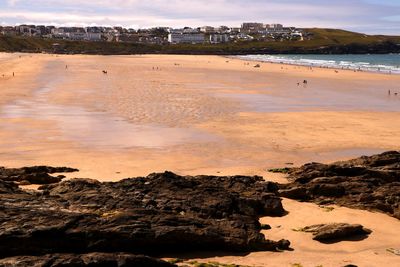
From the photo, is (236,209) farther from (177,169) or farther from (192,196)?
(177,169)

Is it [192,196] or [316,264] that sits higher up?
[192,196]

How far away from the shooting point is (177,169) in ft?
68.0

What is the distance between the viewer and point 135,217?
10.8 metres

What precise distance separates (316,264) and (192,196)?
3730mm

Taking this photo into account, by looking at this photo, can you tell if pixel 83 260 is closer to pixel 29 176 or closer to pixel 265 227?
pixel 265 227

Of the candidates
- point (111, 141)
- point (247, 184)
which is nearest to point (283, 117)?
point (111, 141)

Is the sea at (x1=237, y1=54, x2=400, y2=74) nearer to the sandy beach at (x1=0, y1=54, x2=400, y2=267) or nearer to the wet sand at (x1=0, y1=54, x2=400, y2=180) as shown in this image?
the wet sand at (x1=0, y1=54, x2=400, y2=180)

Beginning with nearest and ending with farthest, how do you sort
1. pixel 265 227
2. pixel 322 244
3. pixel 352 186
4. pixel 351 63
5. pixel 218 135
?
pixel 322 244 → pixel 265 227 → pixel 352 186 → pixel 218 135 → pixel 351 63

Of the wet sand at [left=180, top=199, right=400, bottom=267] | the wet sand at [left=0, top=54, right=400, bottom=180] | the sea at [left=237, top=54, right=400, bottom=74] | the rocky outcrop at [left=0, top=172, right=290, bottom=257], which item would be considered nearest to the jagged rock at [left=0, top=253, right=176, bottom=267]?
the rocky outcrop at [left=0, top=172, right=290, bottom=257]

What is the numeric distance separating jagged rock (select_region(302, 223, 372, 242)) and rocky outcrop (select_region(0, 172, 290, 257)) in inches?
47.6

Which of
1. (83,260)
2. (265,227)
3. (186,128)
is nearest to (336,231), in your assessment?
(265,227)

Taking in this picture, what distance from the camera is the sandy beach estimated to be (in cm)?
1383

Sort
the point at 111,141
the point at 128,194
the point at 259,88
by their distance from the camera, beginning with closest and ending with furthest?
the point at 128,194
the point at 111,141
the point at 259,88

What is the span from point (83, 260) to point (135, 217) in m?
1.92
